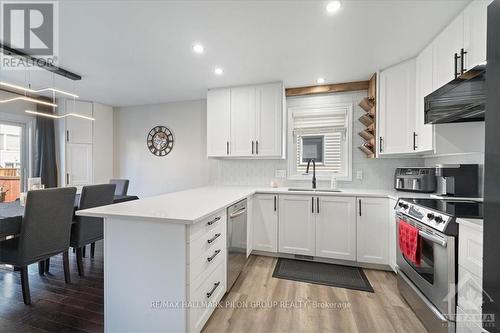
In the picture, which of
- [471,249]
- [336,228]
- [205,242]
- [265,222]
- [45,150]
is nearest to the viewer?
[471,249]

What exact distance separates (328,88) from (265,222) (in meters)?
2.20

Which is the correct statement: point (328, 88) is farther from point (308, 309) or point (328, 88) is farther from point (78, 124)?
point (78, 124)

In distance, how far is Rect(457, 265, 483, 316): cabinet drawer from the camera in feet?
3.79

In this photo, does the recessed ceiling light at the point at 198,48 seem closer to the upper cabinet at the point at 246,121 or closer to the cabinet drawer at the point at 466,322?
the upper cabinet at the point at 246,121

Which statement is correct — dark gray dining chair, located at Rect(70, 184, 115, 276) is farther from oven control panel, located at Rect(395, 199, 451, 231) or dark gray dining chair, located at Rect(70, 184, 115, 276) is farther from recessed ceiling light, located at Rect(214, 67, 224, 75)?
oven control panel, located at Rect(395, 199, 451, 231)

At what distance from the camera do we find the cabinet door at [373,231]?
97.7 inches

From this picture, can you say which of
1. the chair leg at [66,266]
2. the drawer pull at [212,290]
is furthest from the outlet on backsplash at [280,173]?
the chair leg at [66,266]

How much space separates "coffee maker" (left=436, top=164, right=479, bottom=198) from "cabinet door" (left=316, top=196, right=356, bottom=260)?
907 millimetres

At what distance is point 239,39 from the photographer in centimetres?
203

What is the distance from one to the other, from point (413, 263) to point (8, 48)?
4.40 meters

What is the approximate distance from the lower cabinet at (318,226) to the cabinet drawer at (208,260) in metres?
1.17

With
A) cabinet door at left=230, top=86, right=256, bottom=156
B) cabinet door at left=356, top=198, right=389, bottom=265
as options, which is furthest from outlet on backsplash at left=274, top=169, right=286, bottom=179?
cabinet door at left=356, top=198, right=389, bottom=265

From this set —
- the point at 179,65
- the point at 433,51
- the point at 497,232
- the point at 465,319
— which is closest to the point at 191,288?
the point at 497,232

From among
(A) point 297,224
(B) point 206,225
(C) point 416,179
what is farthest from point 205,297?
(C) point 416,179
